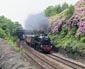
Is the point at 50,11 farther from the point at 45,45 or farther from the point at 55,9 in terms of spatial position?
the point at 45,45

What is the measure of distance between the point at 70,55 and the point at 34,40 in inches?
345

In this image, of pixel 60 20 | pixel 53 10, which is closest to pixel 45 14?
pixel 53 10

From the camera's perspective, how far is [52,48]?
125 feet

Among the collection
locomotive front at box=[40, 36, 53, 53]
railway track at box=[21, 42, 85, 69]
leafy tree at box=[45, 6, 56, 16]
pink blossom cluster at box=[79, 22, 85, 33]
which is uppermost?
leafy tree at box=[45, 6, 56, 16]

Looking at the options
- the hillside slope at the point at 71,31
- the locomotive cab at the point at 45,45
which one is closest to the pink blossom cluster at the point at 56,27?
the hillside slope at the point at 71,31

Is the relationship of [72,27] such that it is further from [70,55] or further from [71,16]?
[70,55]

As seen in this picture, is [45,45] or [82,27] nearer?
[82,27]

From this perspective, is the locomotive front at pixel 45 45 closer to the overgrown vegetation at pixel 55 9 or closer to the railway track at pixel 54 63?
the railway track at pixel 54 63

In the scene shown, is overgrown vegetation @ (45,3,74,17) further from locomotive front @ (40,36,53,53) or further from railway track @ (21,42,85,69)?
railway track @ (21,42,85,69)

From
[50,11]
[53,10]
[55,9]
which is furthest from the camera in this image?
[50,11]

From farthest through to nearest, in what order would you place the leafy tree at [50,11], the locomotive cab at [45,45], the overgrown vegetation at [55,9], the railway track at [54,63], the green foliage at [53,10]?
the leafy tree at [50,11]
the green foliage at [53,10]
the overgrown vegetation at [55,9]
the locomotive cab at [45,45]
the railway track at [54,63]

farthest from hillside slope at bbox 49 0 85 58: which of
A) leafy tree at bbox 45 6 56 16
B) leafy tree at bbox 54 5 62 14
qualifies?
leafy tree at bbox 54 5 62 14

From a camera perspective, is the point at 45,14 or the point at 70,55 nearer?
the point at 70,55

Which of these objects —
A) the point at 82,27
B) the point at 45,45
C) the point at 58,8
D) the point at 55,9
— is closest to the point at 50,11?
the point at 55,9
